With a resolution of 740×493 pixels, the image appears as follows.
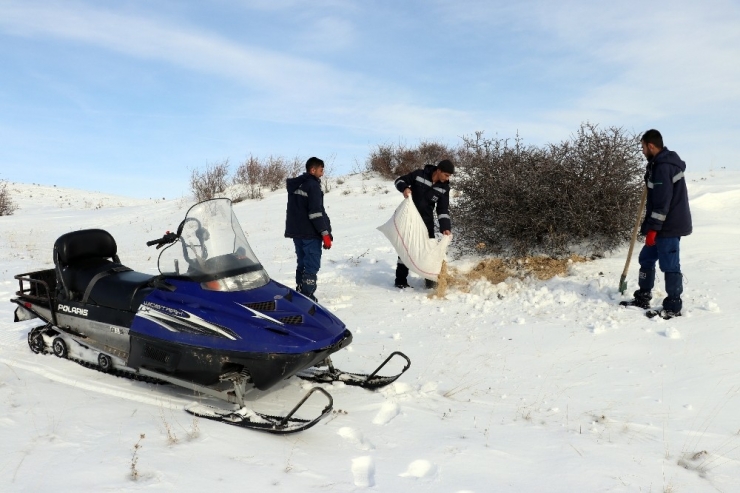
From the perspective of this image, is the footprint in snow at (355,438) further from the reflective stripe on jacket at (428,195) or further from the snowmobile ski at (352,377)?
the reflective stripe on jacket at (428,195)

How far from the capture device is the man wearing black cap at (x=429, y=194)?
7656 millimetres

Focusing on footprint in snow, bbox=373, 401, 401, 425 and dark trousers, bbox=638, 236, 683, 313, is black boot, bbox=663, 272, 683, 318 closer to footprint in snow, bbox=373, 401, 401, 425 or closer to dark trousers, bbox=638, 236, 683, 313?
dark trousers, bbox=638, 236, 683, 313

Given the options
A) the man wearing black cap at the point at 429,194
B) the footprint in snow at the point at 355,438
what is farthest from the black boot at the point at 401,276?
the footprint in snow at the point at 355,438

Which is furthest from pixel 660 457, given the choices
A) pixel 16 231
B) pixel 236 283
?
pixel 16 231

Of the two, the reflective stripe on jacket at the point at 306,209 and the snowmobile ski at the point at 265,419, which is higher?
the reflective stripe on jacket at the point at 306,209

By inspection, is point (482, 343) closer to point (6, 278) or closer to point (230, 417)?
point (230, 417)

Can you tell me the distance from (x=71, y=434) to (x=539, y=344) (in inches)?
173

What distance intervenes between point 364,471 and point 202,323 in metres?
1.63

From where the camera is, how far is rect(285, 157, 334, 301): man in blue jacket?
6.87m

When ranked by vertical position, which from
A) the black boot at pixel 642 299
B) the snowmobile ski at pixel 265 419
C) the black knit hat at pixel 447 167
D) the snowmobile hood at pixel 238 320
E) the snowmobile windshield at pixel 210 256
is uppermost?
the black knit hat at pixel 447 167

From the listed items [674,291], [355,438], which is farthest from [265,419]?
[674,291]

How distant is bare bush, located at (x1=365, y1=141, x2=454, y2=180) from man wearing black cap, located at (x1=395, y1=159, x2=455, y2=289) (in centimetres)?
1263

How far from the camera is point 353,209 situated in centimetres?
1594

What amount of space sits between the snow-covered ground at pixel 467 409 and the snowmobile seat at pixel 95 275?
68 centimetres
